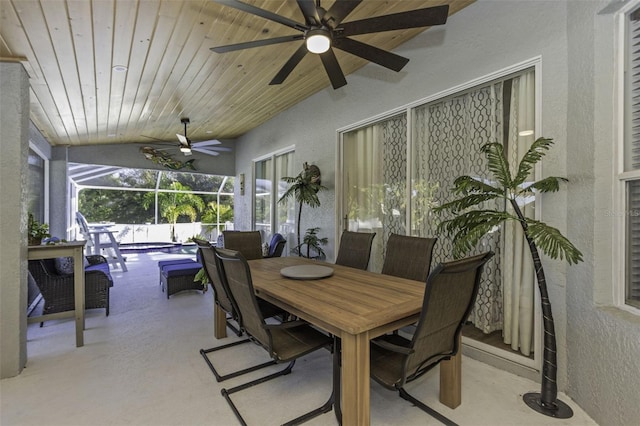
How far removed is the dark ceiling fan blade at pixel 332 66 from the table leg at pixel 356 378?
1.89 m

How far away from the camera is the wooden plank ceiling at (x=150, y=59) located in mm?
2039

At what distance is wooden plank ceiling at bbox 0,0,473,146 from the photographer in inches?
80.3

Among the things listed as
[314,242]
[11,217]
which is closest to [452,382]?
[314,242]

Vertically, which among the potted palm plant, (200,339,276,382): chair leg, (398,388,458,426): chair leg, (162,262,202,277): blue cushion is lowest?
(200,339,276,382): chair leg

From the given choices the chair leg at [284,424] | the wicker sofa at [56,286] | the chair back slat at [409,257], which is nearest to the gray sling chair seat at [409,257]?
the chair back slat at [409,257]

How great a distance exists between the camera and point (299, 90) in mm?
4336

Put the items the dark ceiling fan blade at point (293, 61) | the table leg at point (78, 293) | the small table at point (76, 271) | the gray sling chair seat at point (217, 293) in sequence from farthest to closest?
the table leg at point (78, 293)
the small table at point (76, 271)
the dark ceiling fan blade at point (293, 61)
the gray sling chair seat at point (217, 293)

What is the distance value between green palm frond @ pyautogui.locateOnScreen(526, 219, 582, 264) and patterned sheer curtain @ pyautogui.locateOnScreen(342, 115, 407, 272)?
5.11 ft

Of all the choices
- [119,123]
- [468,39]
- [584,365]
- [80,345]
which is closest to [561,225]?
[584,365]

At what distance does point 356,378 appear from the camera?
1390mm

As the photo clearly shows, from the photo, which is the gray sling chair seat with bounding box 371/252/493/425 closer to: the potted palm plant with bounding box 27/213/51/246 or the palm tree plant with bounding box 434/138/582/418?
the palm tree plant with bounding box 434/138/582/418

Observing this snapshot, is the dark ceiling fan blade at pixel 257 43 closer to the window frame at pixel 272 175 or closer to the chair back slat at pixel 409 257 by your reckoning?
the chair back slat at pixel 409 257

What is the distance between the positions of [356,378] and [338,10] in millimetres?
1975

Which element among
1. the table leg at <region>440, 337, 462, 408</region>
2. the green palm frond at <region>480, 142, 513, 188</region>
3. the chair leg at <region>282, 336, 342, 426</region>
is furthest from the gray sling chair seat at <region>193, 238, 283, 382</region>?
the green palm frond at <region>480, 142, 513, 188</region>
